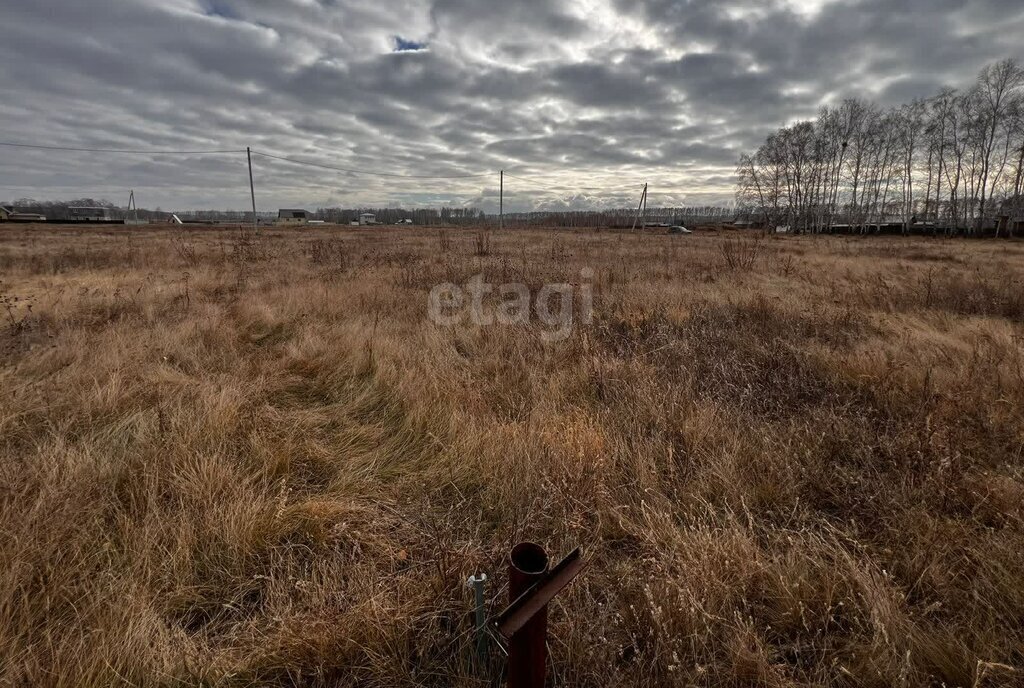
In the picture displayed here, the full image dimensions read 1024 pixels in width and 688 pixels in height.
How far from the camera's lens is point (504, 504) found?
2486 millimetres

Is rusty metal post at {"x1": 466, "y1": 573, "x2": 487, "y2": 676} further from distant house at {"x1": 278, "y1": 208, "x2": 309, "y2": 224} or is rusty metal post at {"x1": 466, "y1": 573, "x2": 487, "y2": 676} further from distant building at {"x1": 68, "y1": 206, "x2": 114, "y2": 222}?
distant building at {"x1": 68, "y1": 206, "x2": 114, "y2": 222}

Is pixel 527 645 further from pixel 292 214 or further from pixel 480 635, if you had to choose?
pixel 292 214

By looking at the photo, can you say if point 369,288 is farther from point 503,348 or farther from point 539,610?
point 539,610

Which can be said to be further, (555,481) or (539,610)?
(555,481)

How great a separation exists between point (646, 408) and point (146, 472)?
11.1 ft

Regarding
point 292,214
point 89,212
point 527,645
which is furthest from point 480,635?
point 89,212

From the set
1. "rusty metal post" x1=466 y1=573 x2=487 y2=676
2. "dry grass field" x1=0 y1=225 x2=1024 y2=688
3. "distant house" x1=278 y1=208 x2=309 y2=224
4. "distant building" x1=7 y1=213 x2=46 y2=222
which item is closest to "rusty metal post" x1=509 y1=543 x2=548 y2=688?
"rusty metal post" x1=466 y1=573 x2=487 y2=676

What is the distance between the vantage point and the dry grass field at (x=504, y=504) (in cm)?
162

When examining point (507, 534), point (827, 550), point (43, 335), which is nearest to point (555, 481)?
point (507, 534)

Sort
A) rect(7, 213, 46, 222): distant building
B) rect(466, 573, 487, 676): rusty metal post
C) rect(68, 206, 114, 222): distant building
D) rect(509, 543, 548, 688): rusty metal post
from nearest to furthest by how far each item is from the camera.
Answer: rect(509, 543, 548, 688): rusty metal post, rect(466, 573, 487, 676): rusty metal post, rect(7, 213, 46, 222): distant building, rect(68, 206, 114, 222): distant building

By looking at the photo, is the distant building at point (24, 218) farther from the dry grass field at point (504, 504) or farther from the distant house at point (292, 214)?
the dry grass field at point (504, 504)

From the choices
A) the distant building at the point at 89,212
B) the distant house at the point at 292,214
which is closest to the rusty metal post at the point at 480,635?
the distant house at the point at 292,214

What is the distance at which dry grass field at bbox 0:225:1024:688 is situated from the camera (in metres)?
1.62

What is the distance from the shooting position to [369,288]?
26.9 feet
